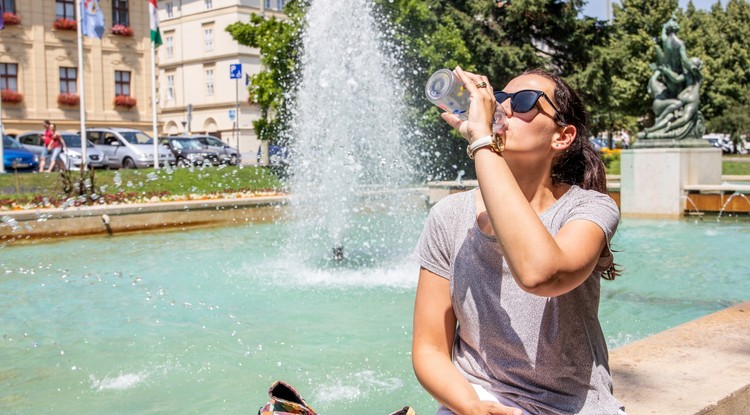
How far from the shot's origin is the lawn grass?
15031 mm

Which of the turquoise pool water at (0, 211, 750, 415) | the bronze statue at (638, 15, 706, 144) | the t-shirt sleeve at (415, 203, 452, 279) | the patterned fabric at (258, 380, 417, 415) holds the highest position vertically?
the bronze statue at (638, 15, 706, 144)

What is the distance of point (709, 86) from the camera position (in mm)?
43906

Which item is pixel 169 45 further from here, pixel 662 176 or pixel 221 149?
pixel 662 176

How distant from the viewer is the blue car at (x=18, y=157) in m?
24.7

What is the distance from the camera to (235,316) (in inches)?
252

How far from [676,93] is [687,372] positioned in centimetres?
1318

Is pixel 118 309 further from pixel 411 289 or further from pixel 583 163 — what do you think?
pixel 583 163

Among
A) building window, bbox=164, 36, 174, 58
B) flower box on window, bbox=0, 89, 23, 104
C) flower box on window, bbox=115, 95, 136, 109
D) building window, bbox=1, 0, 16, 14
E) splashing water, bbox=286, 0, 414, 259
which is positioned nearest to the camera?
splashing water, bbox=286, 0, 414, 259

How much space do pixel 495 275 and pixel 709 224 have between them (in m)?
12.1

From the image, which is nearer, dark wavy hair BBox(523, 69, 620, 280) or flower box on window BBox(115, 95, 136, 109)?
dark wavy hair BBox(523, 69, 620, 280)

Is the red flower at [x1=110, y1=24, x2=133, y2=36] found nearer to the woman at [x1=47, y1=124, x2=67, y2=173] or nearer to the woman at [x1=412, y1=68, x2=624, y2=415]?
the woman at [x1=47, y1=124, x2=67, y2=173]

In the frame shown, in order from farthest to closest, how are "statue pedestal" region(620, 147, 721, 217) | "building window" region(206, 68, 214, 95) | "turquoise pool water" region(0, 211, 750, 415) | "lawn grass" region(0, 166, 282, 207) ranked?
"building window" region(206, 68, 214, 95)
"lawn grass" region(0, 166, 282, 207)
"statue pedestal" region(620, 147, 721, 217)
"turquoise pool water" region(0, 211, 750, 415)

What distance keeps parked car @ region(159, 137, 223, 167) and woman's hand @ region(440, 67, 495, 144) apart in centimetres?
2735

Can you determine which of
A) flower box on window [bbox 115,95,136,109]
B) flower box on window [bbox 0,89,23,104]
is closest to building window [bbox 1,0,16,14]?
flower box on window [bbox 0,89,23,104]
